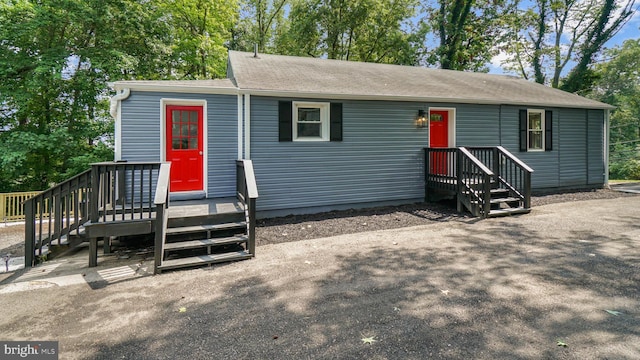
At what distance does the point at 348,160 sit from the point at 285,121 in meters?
1.85

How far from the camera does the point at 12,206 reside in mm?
8875

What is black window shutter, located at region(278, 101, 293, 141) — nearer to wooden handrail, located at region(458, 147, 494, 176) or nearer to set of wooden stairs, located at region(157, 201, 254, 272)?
set of wooden stairs, located at region(157, 201, 254, 272)

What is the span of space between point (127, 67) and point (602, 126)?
17.1 m

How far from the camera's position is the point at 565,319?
2.74 meters

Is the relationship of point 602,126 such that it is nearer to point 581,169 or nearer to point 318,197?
point 581,169

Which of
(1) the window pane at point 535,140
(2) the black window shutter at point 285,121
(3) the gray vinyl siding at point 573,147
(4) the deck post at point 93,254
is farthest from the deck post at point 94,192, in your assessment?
(3) the gray vinyl siding at point 573,147

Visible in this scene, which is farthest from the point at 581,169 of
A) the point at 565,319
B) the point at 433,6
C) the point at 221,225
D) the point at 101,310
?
the point at 433,6

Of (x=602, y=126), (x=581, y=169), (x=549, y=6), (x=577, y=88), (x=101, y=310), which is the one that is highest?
(x=549, y=6)

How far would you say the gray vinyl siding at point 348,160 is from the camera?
23.0 feet

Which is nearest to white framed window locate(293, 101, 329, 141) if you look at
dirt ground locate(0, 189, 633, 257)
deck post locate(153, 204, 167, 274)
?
dirt ground locate(0, 189, 633, 257)

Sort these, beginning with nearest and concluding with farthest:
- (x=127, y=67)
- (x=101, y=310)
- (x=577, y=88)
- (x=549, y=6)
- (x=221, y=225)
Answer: (x=101, y=310) → (x=221, y=225) → (x=127, y=67) → (x=577, y=88) → (x=549, y=6)

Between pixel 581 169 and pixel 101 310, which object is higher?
pixel 581 169

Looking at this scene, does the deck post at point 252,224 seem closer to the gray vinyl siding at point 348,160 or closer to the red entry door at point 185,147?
the gray vinyl siding at point 348,160

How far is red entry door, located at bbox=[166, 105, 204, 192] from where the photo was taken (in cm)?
650
